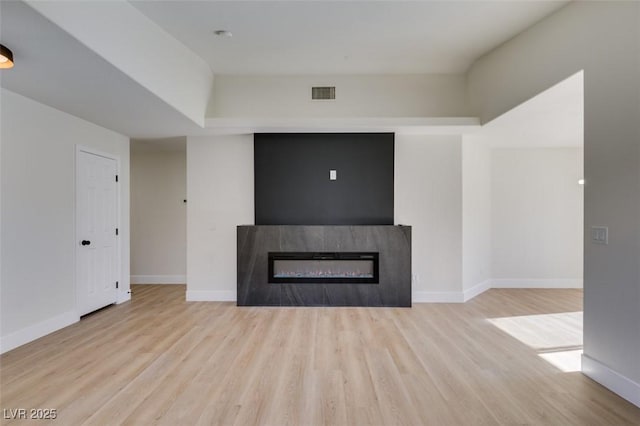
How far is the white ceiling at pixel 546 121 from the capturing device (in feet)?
10.1

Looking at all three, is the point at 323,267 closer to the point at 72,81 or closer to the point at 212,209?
the point at 212,209

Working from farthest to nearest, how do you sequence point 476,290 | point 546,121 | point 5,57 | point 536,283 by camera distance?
1. point 536,283
2. point 476,290
3. point 546,121
4. point 5,57

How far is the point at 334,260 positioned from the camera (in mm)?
4480

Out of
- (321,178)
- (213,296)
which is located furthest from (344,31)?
(213,296)

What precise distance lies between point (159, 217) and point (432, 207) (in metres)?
4.82

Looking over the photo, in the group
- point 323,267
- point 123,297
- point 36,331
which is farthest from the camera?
point 123,297

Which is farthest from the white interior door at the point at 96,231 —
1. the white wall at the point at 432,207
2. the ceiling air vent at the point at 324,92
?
the white wall at the point at 432,207

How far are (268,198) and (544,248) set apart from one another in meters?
4.82

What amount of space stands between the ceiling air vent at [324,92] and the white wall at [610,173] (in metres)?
2.62

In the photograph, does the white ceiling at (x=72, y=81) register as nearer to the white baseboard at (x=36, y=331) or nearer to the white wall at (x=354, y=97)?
the white wall at (x=354, y=97)

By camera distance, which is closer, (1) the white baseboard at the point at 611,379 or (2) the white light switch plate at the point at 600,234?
(1) the white baseboard at the point at 611,379

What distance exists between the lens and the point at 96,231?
4.16 meters

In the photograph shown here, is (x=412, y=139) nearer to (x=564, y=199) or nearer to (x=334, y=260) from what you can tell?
(x=334, y=260)

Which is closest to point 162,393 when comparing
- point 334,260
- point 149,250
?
point 334,260
